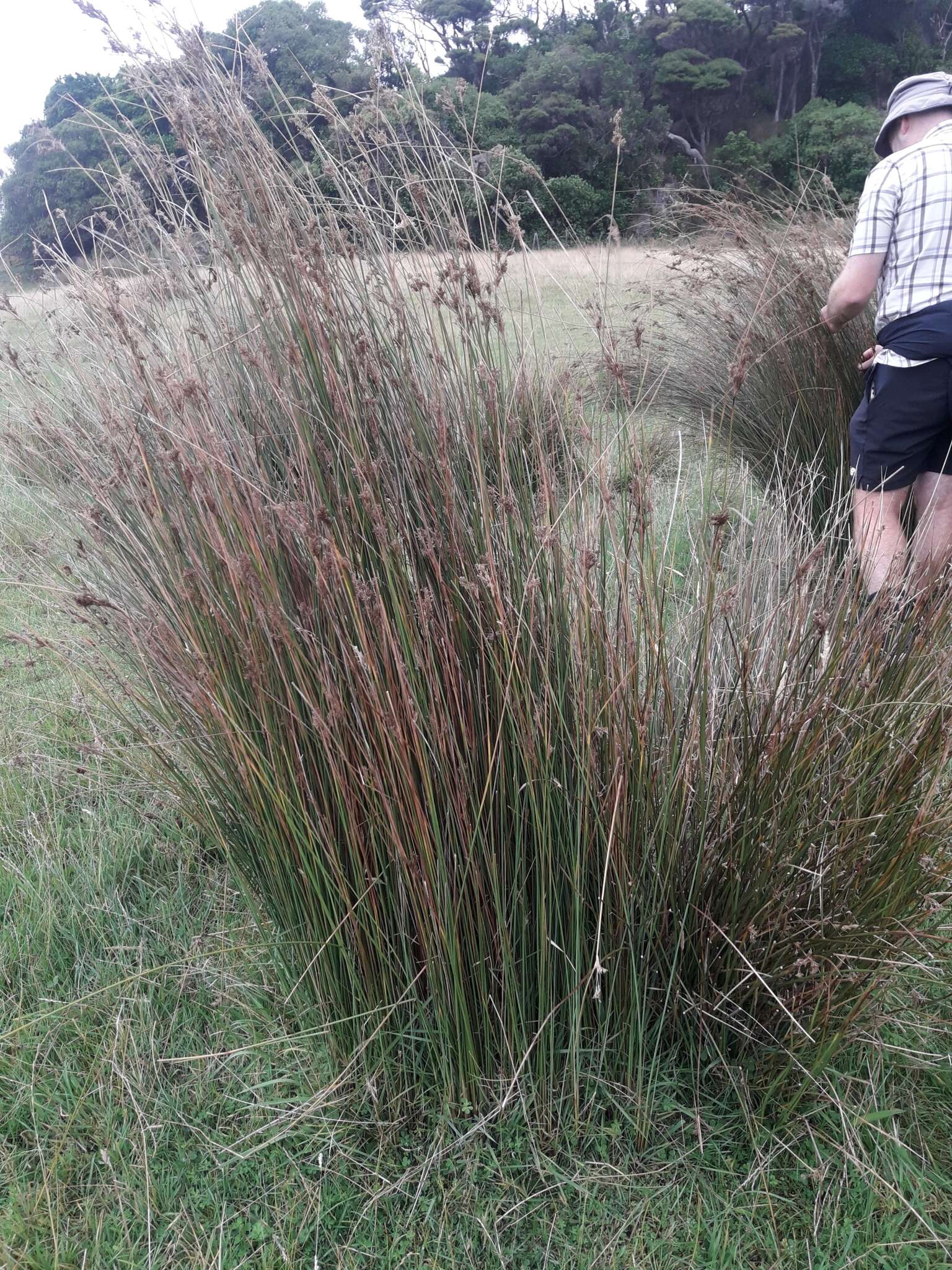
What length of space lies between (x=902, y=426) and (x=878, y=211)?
75cm

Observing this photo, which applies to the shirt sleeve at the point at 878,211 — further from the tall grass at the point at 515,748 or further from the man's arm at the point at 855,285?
the tall grass at the point at 515,748

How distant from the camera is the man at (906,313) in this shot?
112 inches

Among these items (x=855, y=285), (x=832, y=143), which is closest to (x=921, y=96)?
(x=855, y=285)

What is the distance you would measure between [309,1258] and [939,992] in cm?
127

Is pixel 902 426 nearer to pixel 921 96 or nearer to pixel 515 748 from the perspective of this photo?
pixel 921 96

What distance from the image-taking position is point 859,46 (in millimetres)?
34750

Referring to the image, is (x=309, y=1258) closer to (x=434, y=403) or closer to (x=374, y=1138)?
(x=374, y=1138)

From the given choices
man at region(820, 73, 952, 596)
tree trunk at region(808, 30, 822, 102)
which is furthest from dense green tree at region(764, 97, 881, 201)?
man at region(820, 73, 952, 596)

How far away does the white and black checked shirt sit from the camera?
284cm

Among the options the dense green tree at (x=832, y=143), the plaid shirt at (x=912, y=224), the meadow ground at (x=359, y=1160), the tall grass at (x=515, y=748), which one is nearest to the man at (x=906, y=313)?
the plaid shirt at (x=912, y=224)

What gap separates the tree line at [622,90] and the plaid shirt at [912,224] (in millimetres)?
1303

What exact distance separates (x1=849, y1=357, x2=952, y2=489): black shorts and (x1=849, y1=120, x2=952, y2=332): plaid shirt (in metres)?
0.22

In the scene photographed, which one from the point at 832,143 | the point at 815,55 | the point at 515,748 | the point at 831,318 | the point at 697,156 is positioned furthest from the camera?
the point at 815,55

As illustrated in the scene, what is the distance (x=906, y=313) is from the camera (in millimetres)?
2928
